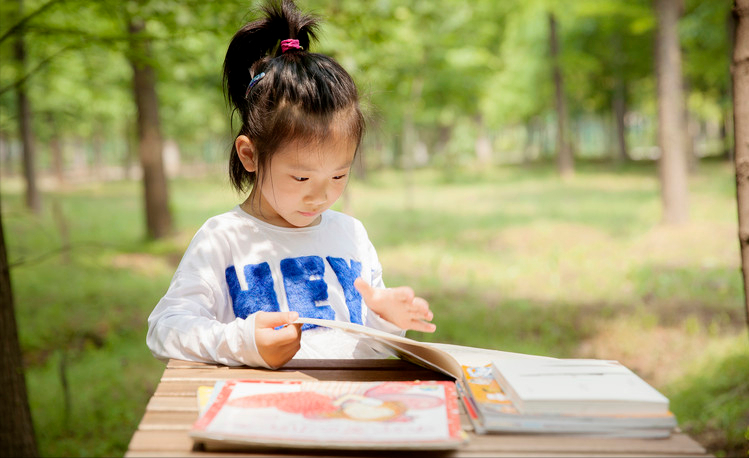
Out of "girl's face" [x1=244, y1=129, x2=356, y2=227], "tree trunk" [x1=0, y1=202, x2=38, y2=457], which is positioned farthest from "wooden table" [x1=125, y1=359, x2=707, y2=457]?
"tree trunk" [x1=0, y1=202, x2=38, y2=457]

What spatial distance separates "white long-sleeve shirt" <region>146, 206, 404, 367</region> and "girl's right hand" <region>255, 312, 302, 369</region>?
0.22 metres

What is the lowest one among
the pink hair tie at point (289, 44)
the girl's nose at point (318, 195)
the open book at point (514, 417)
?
the open book at point (514, 417)

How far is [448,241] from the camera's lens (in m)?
9.31

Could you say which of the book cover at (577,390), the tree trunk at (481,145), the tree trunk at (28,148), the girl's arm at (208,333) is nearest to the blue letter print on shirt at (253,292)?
the girl's arm at (208,333)

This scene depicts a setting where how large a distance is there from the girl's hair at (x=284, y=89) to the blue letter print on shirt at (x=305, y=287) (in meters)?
0.29

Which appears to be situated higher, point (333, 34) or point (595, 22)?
point (595, 22)

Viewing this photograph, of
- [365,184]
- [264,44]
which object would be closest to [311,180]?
[264,44]

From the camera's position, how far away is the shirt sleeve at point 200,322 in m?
1.37

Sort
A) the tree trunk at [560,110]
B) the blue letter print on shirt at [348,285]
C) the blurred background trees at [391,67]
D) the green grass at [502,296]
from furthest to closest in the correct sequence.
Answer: the tree trunk at [560,110], the green grass at [502,296], the blurred background trees at [391,67], the blue letter print on shirt at [348,285]

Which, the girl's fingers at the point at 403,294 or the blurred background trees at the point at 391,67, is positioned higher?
the blurred background trees at the point at 391,67

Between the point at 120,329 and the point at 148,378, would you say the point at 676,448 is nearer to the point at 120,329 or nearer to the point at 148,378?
the point at 148,378

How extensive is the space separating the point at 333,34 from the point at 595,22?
663 inches

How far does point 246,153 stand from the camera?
1771mm

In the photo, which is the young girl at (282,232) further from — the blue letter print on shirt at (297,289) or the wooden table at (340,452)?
the wooden table at (340,452)
